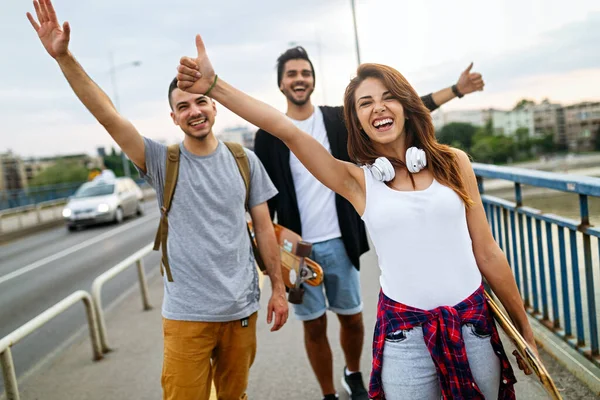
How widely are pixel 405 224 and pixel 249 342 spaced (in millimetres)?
1188

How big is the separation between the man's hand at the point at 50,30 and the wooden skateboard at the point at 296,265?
1.39m

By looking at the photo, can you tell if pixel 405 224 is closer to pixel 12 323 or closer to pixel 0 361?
pixel 0 361

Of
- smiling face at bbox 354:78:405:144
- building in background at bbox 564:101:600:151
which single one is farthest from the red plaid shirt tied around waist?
building in background at bbox 564:101:600:151

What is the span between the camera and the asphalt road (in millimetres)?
6246

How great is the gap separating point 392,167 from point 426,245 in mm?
309

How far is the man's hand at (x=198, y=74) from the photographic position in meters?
2.01

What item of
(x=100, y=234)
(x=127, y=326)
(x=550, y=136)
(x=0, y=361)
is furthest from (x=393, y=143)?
(x=550, y=136)

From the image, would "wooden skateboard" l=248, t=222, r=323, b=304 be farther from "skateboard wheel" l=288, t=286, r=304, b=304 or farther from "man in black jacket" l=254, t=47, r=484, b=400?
"man in black jacket" l=254, t=47, r=484, b=400

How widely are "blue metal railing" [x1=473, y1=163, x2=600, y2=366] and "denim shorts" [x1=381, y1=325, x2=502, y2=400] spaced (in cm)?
103

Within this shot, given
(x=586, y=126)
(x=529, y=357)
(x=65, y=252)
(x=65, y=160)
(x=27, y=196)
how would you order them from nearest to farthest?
(x=529, y=357) → (x=65, y=252) → (x=27, y=196) → (x=586, y=126) → (x=65, y=160)

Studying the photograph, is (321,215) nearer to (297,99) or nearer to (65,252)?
(297,99)

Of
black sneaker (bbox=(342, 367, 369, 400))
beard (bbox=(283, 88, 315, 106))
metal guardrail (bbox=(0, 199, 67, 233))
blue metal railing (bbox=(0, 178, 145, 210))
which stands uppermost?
beard (bbox=(283, 88, 315, 106))

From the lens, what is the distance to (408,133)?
221cm

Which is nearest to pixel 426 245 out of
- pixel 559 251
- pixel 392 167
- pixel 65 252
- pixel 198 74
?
pixel 392 167
